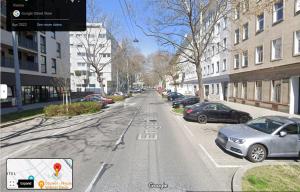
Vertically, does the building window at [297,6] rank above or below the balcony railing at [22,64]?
above

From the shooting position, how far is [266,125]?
28.8 ft

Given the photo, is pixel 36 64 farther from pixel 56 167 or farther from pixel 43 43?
pixel 56 167

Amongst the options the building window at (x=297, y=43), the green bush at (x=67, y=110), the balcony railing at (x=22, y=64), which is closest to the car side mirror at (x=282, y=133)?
the building window at (x=297, y=43)

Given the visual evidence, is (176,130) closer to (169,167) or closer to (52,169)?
(169,167)

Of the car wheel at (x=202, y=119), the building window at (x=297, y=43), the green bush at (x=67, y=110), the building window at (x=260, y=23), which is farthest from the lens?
the building window at (x=260, y=23)

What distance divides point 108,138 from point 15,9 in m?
7.30

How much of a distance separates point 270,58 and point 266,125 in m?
16.4

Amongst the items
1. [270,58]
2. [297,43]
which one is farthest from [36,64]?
[297,43]

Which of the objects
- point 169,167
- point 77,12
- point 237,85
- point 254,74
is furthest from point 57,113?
point 237,85

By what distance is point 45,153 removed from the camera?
8.38 metres

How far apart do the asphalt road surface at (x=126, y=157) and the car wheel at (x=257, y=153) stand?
1.20 m

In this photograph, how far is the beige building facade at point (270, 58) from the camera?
19.5 m

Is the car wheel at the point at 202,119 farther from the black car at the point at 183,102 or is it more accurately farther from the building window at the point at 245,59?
the building window at the point at 245,59

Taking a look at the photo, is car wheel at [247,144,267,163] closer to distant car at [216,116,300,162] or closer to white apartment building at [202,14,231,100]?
distant car at [216,116,300,162]
